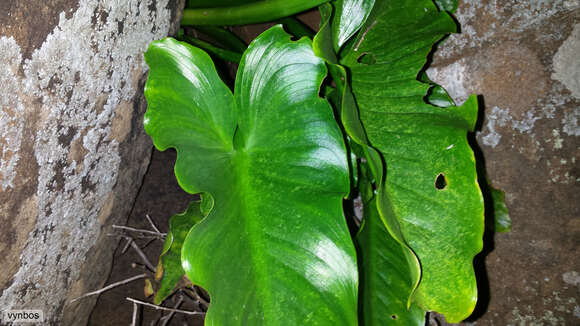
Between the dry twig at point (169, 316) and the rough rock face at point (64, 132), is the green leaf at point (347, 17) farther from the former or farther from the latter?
the dry twig at point (169, 316)

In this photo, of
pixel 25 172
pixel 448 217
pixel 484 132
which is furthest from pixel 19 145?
pixel 484 132

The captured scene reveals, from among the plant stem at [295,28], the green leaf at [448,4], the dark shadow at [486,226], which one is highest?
the green leaf at [448,4]

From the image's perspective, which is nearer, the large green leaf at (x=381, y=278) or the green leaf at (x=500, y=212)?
the large green leaf at (x=381, y=278)

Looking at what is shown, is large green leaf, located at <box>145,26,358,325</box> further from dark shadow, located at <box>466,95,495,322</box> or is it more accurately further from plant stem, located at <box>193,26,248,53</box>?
plant stem, located at <box>193,26,248,53</box>

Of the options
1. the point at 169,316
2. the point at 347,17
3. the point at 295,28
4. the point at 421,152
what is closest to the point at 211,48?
the point at 295,28

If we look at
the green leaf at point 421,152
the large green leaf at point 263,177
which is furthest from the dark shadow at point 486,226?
the large green leaf at point 263,177

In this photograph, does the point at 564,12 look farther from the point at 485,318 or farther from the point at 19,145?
the point at 19,145
